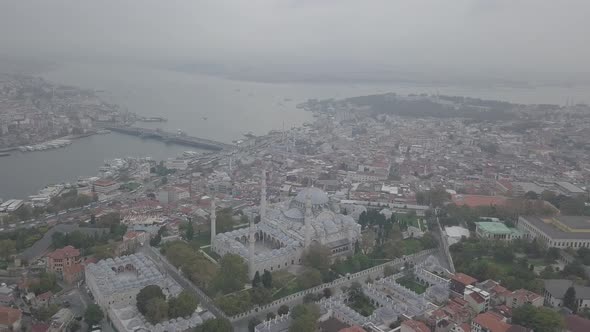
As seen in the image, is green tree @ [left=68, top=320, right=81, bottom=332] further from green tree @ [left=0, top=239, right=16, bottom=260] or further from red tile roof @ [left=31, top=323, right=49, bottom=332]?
green tree @ [left=0, top=239, right=16, bottom=260]

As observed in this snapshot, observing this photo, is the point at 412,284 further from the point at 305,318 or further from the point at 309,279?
the point at 305,318

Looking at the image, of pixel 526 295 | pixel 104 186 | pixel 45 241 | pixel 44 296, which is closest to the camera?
pixel 526 295

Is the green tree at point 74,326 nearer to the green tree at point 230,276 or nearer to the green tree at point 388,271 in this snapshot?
the green tree at point 230,276

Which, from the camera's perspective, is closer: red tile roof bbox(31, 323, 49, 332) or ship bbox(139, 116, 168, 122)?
red tile roof bbox(31, 323, 49, 332)

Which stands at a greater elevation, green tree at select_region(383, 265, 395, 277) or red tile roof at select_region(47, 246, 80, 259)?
green tree at select_region(383, 265, 395, 277)

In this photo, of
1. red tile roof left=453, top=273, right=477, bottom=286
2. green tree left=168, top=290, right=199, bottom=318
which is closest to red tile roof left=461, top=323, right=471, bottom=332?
red tile roof left=453, top=273, right=477, bottom=286

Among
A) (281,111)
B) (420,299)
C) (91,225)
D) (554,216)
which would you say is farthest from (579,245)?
(281,111)

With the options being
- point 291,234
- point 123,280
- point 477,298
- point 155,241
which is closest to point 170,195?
point 155,241
